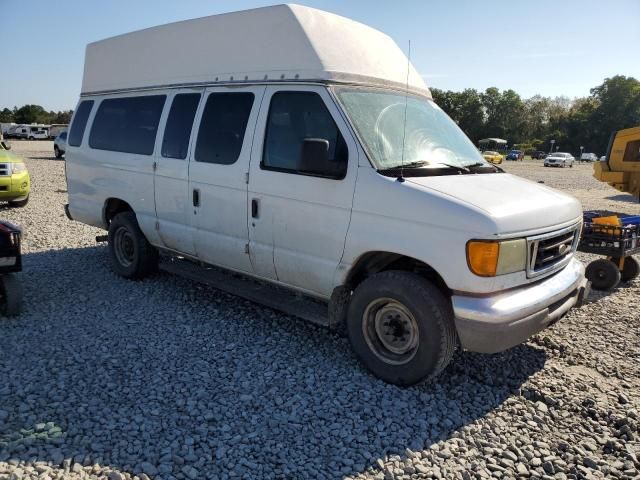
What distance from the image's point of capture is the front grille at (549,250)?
3.66m

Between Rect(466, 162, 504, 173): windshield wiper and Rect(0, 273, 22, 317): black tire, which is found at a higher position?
Rect(466, 162, 504, 173): windshield wiper

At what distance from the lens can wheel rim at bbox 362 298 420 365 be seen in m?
3.84

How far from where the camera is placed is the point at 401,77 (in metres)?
4.96

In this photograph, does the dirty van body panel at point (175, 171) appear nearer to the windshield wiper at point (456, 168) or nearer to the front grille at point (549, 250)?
the windshield wiper at point (456, 168)

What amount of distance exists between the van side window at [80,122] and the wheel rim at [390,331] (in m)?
5.05

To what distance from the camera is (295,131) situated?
438 cm

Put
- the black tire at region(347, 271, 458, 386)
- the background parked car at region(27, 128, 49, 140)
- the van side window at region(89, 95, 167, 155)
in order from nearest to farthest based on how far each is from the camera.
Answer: the black tire at region(347, 271, 458, 386), the van side window at region(89, 95, 167, 155), the background parked car at region(27, 128, 49, 140)

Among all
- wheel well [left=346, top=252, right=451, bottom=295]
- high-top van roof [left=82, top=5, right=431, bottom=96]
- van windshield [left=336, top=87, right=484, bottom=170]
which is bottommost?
wheel well [left=346, top=252, right=451, bottom=295]

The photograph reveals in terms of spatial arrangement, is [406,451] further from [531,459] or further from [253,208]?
[253,208]

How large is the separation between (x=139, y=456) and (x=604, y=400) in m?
3.43

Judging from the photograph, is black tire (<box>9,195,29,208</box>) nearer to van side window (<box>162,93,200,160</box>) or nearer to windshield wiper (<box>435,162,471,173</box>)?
van side window (<box>162,93,200,160</box>)

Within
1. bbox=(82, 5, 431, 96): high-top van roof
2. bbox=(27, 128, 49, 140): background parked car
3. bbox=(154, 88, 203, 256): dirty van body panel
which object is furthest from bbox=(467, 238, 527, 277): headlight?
bbox=(27, 128, 49, 140): background parked car

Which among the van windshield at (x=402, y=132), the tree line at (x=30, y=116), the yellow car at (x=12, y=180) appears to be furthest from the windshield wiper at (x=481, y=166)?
the tree line at (x=30, y=116)

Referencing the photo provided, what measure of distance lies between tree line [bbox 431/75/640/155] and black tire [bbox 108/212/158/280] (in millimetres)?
69024
